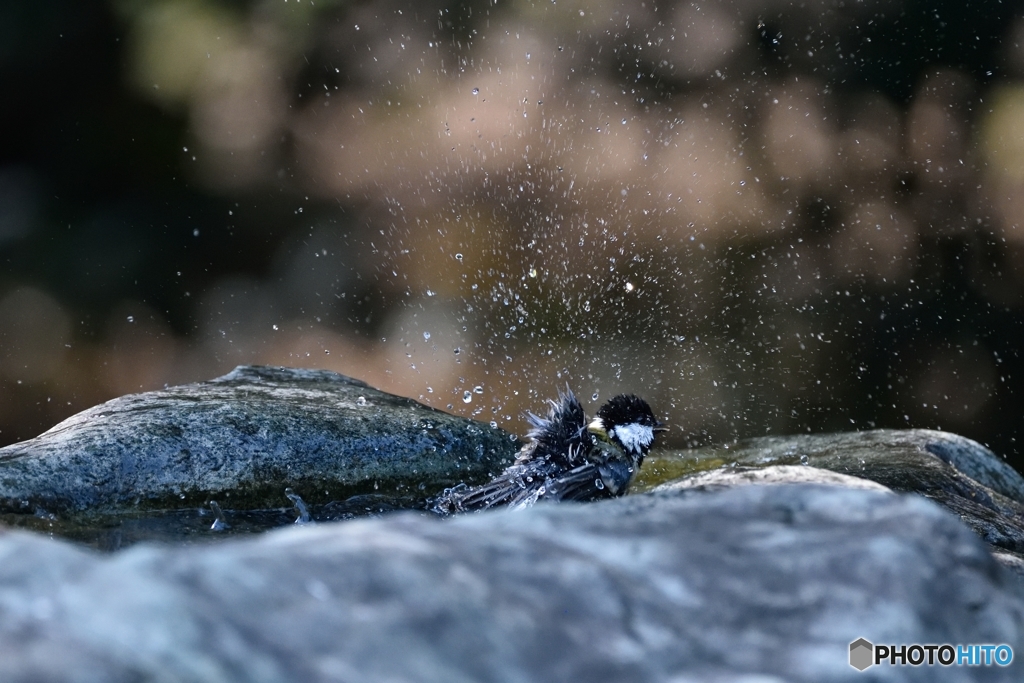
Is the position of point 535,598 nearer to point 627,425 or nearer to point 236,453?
point 236,453

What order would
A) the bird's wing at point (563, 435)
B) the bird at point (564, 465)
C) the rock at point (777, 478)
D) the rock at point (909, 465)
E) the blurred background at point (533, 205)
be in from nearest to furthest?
the rock at point (777, 478) < the rock at point (909, 465) < the bird at point (564, 465) < the bird's wing at point (563, 435) < the blurred background at point (533, 205)

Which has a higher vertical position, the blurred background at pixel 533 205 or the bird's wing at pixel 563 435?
the blurred background at pixel 533 205

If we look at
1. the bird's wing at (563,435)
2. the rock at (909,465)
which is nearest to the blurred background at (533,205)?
the rock at (909,465)

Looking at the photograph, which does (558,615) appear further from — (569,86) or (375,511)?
(569,86)

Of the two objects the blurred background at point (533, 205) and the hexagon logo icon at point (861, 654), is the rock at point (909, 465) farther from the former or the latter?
the blurred background at point (533, 205)

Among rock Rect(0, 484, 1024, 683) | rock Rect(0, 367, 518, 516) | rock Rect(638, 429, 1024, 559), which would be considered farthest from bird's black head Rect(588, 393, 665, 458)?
rock Rect(0, 484, 1024, 683)
